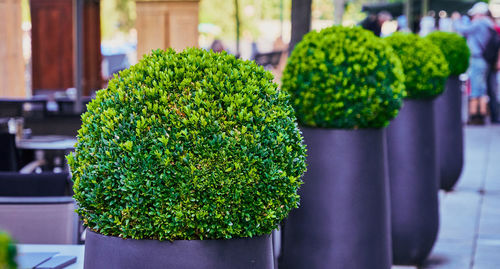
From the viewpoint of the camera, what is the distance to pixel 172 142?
1.84 m

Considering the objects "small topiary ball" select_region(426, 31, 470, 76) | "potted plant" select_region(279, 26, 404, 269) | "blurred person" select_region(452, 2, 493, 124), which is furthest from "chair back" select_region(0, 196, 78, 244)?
"blurred person" select_region(452, 2, 493, 124)

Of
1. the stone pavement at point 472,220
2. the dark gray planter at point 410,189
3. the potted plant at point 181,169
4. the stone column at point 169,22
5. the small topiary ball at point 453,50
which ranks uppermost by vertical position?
the stone column at point 169,22

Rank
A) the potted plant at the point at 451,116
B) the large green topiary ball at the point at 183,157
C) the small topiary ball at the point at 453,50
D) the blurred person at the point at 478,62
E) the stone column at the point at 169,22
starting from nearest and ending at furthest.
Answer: the large green topiary ball at the point at 183,157 → the small topiary ball at the point at 453,50 → the potted plant at the point at 451,116 → the stone column at the point at 169,22 → the blurred person at the point at 478,62

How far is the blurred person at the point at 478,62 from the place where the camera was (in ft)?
47.3

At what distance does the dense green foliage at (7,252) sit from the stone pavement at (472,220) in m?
4.54

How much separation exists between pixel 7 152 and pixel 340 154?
3.37m

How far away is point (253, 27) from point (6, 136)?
5417cm

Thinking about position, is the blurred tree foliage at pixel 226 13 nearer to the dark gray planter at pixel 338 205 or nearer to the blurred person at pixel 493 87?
the blurred person at pixel 493 87

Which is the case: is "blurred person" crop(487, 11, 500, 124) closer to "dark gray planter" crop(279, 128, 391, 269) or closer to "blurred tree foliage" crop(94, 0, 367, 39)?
"dark gray planter" crop(279, 128, 391, 269)

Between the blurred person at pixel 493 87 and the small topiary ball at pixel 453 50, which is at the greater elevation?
the small topiary ball at pixel 453 50

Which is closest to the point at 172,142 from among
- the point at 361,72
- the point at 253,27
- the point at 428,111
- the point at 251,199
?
the point at 251,199

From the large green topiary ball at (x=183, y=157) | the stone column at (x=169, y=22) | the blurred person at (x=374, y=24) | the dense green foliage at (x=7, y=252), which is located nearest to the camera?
the dense green foliage at (x=7, y=252)

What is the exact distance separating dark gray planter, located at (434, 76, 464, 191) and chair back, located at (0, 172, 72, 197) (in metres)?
5.10

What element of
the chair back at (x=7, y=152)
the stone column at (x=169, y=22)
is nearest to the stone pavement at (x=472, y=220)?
the chair back at (x=7, y=152)
